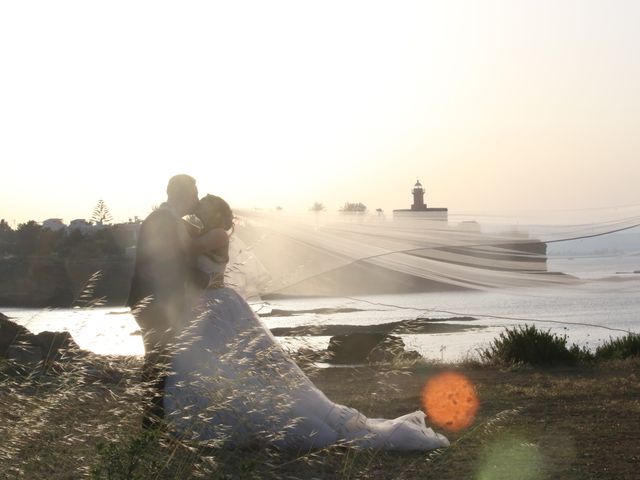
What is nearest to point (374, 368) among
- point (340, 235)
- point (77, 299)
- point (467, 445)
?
point (340, 235)

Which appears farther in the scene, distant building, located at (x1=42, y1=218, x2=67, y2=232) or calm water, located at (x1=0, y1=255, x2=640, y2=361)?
distant building, located at (x1=42, y1=218, x2=67, y2=232)

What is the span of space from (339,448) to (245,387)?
1.32 metres

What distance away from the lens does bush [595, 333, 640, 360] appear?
1387cm

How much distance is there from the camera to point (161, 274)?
21.9 feet

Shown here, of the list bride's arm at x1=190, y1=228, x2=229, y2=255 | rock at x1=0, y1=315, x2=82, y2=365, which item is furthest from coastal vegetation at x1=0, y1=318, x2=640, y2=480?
rock at x1=0, y1=315, x2=82, y2=365

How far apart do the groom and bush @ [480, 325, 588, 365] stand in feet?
24.9

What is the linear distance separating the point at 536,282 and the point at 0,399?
18.3 ft

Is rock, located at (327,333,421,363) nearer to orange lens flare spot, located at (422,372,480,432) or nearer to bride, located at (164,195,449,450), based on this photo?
orange lens flare spot, located at (422,372,480,432)

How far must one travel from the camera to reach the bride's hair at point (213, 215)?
7.00 meters

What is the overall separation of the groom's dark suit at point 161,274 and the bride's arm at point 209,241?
11 cm

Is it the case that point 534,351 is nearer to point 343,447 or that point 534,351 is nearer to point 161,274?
point 343,447

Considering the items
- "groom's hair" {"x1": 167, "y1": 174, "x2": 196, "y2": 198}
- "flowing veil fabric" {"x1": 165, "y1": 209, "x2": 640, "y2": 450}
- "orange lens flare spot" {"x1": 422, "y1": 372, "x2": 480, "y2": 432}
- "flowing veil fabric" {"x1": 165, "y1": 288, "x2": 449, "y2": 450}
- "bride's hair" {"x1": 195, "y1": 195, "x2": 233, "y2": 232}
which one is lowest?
"orange lens flare spot" {"x1": 422, "y1": 372, "x2": 480, "y2": 432}

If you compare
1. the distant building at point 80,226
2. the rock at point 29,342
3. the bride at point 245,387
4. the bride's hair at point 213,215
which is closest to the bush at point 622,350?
the bride at point 245,387

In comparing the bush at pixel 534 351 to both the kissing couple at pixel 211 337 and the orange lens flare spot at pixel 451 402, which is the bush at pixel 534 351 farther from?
the kissing couple at pixel 211 337
